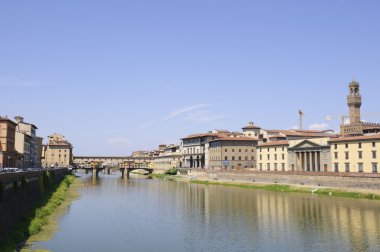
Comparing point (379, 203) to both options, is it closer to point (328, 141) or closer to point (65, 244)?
point (328, 141)

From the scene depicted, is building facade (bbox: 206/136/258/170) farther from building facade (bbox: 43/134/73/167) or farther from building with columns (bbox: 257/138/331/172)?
building facade (bbox: 43/134/73/167)

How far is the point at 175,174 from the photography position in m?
164

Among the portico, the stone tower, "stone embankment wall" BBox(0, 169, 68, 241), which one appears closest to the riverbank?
"stone embankment wall" BBox(0, 169, 68, 241)

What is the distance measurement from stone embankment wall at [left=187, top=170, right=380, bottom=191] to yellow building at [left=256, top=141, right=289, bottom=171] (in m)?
7.51

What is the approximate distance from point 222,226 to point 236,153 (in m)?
90.2

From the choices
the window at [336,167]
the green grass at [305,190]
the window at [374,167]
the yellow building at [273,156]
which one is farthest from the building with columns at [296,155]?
the window at [374,167]

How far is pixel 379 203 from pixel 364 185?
10096 mm

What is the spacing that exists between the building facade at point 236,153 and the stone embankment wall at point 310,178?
10632mm

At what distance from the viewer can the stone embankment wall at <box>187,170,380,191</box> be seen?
6881cm

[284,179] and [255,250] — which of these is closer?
[255,250]

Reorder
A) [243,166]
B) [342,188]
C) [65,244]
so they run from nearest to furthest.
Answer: [65,244], [342,188], [243,166]

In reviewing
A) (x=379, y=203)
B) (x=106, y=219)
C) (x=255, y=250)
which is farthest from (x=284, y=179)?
(x=255, y=250)

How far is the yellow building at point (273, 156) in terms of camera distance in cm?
10406

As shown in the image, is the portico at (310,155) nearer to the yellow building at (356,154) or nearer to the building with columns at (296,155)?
the building with columns at (296,155)
